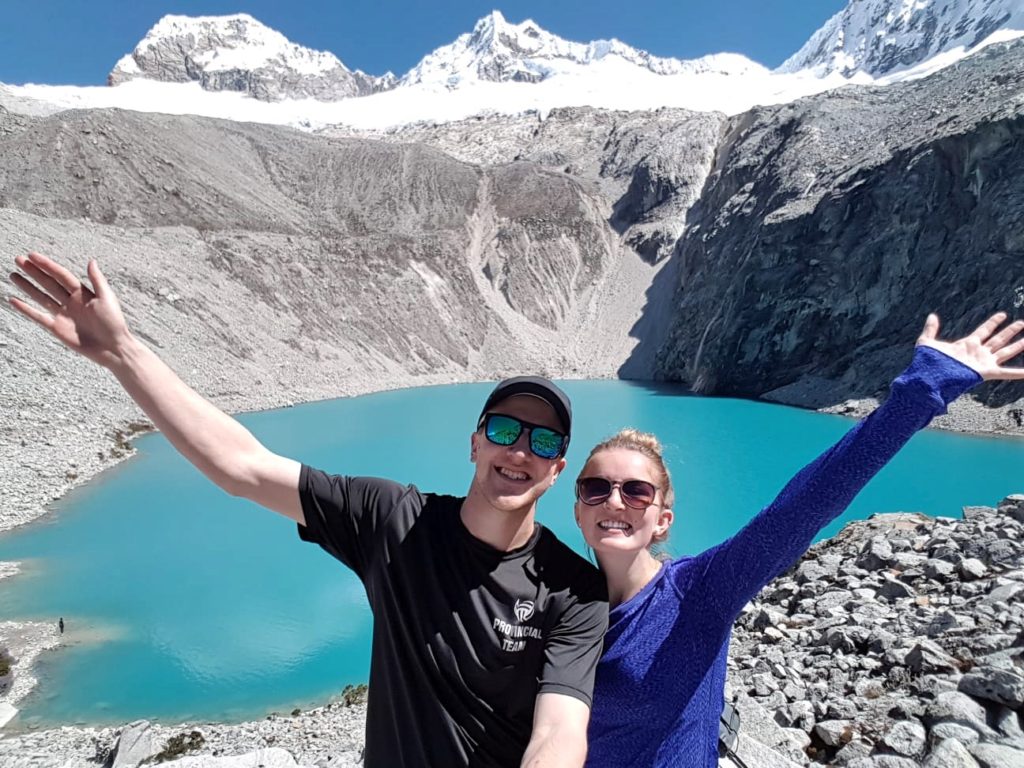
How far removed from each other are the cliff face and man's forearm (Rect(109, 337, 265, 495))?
126 feet

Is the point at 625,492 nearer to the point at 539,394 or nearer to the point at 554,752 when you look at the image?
the point at 539,394

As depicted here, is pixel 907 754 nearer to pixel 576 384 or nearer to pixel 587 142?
pixel 576 384

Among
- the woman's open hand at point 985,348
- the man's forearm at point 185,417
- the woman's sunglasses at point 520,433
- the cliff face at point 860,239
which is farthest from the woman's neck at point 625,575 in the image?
the cliff face at point 860,239

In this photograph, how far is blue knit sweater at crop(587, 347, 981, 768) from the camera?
6.64ft

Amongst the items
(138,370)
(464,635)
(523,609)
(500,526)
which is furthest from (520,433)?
(138,370)

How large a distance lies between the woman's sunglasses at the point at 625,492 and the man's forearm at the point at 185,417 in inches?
49.3

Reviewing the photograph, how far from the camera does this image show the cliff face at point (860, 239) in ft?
121

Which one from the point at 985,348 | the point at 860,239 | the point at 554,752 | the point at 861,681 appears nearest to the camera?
the point at 554,752

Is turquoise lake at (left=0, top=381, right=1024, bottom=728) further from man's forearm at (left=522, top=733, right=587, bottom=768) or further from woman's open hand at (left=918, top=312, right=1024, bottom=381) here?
woman's open hand at (left=918, top=312, right=1024, bottom=381)

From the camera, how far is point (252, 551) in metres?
16.7

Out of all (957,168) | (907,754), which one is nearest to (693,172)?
(957,168)

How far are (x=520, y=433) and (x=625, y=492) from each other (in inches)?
18.1

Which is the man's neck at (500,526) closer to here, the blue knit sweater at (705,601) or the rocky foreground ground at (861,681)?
the blue knit sweater at (705,601)

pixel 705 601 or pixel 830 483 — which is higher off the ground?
pixel 830 483
